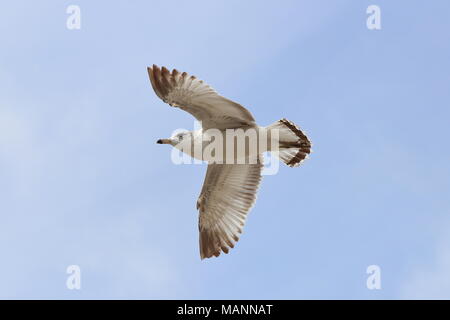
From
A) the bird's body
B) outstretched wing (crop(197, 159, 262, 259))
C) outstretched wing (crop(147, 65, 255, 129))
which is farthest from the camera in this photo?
outstretched wing (crop(197, 159, 262, 259))

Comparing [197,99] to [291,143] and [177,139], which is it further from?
[291,143]

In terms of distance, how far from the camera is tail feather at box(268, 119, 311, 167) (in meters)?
10.5

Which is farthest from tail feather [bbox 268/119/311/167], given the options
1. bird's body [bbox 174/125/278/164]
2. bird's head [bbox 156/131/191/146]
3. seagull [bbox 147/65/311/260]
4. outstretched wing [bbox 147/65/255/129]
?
bird's head [bbox 156/131/191/146]

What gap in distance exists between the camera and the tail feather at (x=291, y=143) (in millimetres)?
10516

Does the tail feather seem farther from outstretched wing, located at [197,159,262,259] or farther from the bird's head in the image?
the bird's head

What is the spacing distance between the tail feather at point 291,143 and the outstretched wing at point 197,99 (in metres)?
0.39

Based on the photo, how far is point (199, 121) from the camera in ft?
34.3

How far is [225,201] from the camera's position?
1141 centimetres

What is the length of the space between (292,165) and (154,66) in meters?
2.35

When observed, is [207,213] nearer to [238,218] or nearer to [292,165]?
[238,218]

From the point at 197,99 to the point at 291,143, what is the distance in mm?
1439

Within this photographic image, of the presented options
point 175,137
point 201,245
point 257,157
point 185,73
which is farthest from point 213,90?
point 201,245

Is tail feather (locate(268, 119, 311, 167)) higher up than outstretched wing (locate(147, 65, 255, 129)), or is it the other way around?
outstretched wing (locate(147, 65, 255, 129))

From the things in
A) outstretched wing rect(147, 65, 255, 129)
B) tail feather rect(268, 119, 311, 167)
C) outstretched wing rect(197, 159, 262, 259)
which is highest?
outstretched wing rect(147, 65, 255, 129)
